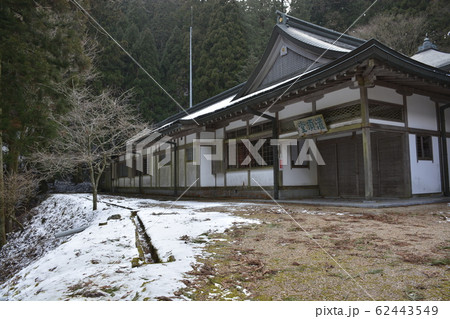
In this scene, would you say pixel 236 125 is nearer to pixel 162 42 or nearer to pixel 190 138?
pixel 190 138

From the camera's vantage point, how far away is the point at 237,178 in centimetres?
1127

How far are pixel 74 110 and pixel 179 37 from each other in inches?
990

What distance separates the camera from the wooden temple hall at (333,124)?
7.02 metres

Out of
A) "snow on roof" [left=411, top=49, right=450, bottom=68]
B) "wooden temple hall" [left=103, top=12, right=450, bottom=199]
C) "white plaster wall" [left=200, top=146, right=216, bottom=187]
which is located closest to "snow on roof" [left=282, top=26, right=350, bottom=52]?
"wooden temple hall" [left=103, top=12, right=450, bottom=199]

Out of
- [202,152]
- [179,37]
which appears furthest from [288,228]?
[179,37]

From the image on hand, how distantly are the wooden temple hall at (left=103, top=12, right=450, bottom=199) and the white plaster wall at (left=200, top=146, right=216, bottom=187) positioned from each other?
1.8 inches

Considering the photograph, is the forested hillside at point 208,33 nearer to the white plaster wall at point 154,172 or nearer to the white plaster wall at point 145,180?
the white plaster wall at point 154,172

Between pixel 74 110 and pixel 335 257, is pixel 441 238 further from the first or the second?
pixel 74 110

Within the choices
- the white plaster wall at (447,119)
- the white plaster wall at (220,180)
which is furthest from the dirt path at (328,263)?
the white plaster wall at (220,180)

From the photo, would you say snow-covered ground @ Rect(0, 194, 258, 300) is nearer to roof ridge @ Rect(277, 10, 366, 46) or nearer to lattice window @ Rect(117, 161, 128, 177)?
roof ridge @ Rect(277, 10, 366, 46)

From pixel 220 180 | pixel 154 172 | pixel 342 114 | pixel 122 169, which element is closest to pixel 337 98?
pixel 342 114

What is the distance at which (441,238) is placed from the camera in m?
3.52

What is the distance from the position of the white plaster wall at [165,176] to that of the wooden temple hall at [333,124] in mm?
2192

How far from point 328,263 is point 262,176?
24.6ft
